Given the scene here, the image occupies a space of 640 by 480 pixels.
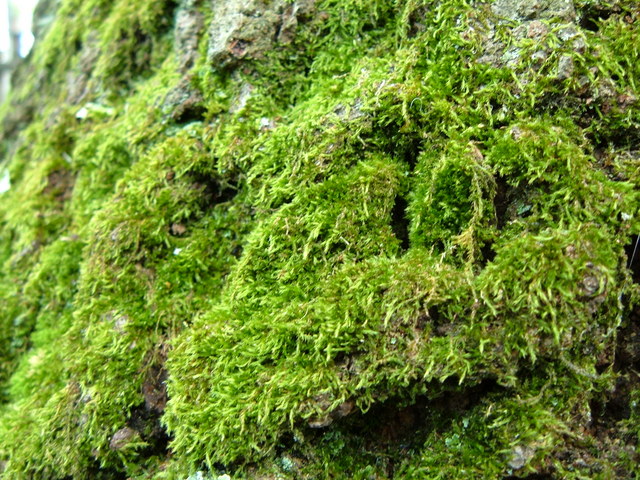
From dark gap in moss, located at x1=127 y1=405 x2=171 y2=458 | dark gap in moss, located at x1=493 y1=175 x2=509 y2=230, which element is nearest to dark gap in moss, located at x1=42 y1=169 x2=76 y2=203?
dark gap in moss, located at x1=127 y1=405 x2=171 y2=458

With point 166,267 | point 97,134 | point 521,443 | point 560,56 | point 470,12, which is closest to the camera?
point 521,443

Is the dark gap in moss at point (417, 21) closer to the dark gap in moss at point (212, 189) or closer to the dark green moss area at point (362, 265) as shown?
the dark green moss area at point (362, 265)

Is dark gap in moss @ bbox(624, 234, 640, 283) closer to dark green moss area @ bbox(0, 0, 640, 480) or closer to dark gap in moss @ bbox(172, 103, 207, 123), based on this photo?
dark green moss area @ bbox(0, 0, 640, 480)


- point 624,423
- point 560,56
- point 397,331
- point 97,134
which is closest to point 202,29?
point 97,134

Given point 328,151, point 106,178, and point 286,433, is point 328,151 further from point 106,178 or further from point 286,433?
point 106,178

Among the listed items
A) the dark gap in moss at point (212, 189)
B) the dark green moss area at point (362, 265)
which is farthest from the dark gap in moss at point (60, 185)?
the dark gap in moss at point (212, 189)
